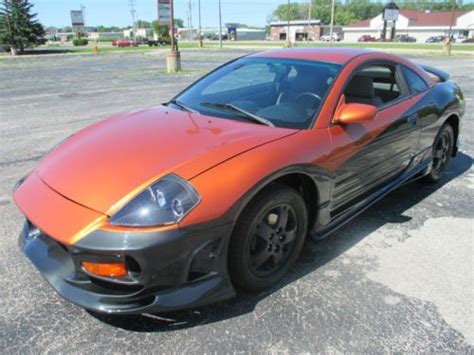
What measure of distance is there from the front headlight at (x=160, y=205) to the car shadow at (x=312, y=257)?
0.68 m

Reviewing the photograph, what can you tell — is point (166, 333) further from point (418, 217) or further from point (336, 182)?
point (418, 217)

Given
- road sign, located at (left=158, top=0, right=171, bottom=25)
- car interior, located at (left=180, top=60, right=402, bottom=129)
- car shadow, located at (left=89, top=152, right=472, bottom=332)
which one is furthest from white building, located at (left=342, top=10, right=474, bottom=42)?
car interior, located at (left=180, top=60, right=402, bottom=129)

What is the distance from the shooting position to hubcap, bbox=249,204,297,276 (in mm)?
2521

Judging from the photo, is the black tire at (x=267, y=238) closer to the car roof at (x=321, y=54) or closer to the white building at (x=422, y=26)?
the car roof at (x=321, y=54)

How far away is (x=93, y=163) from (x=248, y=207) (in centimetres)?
96

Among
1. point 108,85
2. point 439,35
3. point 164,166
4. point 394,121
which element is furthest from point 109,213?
point 439,35

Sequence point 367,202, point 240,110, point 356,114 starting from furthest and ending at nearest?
point 367,202 < point 240,110 < point 356,114

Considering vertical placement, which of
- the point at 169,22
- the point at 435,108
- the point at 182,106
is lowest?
the point at 435,108

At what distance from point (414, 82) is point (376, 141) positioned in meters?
1.09

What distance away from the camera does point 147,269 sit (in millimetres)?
2002

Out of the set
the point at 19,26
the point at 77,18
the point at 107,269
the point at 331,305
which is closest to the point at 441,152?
the point at 331,305

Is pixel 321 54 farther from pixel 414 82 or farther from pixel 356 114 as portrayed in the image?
pixel 414 82

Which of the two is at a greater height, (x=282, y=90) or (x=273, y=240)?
(x=282, y=90)

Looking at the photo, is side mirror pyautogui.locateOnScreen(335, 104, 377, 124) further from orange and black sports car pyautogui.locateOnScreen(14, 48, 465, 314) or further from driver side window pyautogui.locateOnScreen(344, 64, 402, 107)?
driver side window pyautogui.locateOnScreen(344, 64, 402, 107)
